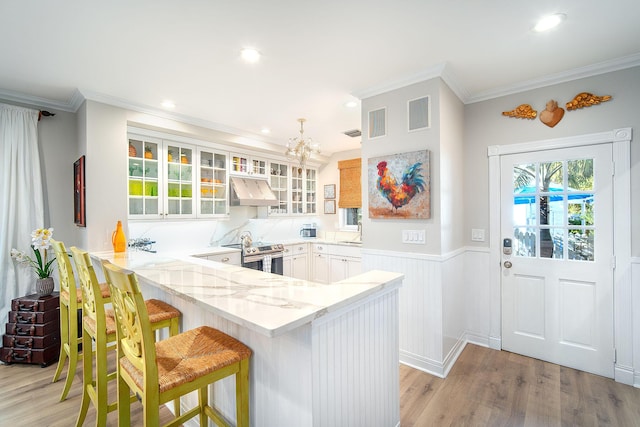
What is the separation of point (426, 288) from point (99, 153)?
342cm

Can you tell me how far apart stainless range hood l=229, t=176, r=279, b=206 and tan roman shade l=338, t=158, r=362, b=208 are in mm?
1331

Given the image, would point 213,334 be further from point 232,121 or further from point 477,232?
point 232,121

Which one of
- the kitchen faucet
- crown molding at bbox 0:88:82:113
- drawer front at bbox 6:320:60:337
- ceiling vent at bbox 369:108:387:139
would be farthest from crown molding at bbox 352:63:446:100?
drawer front at bbox 6:320:60:337

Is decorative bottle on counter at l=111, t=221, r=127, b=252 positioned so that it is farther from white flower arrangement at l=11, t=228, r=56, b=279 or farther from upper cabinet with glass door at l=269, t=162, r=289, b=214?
upper cabinet with glass door at l=269, t=162, r=289, b=214

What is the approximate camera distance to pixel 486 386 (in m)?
2.35

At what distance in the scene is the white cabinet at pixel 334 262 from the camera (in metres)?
4.56

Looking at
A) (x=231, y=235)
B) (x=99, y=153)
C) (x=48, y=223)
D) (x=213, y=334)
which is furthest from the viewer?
(x=231, y=235)

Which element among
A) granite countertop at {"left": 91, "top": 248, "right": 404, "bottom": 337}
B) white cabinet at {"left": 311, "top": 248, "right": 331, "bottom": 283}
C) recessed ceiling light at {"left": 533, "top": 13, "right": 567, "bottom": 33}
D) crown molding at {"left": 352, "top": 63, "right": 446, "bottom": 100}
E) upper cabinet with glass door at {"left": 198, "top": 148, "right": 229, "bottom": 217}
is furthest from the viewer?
white cabinet at {"left": 311, "top": 248, "right": 331, "bottom": 283}

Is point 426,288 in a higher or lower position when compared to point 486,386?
higher

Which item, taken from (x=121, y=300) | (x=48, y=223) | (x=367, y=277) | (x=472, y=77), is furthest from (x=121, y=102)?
(x=472, y=77)

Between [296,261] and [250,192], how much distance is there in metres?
1.36

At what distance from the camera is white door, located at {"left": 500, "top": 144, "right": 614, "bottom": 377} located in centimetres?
250

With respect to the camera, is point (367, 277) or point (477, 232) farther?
point (477, 232)

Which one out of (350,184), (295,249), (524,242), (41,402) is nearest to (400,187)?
(524,242)
